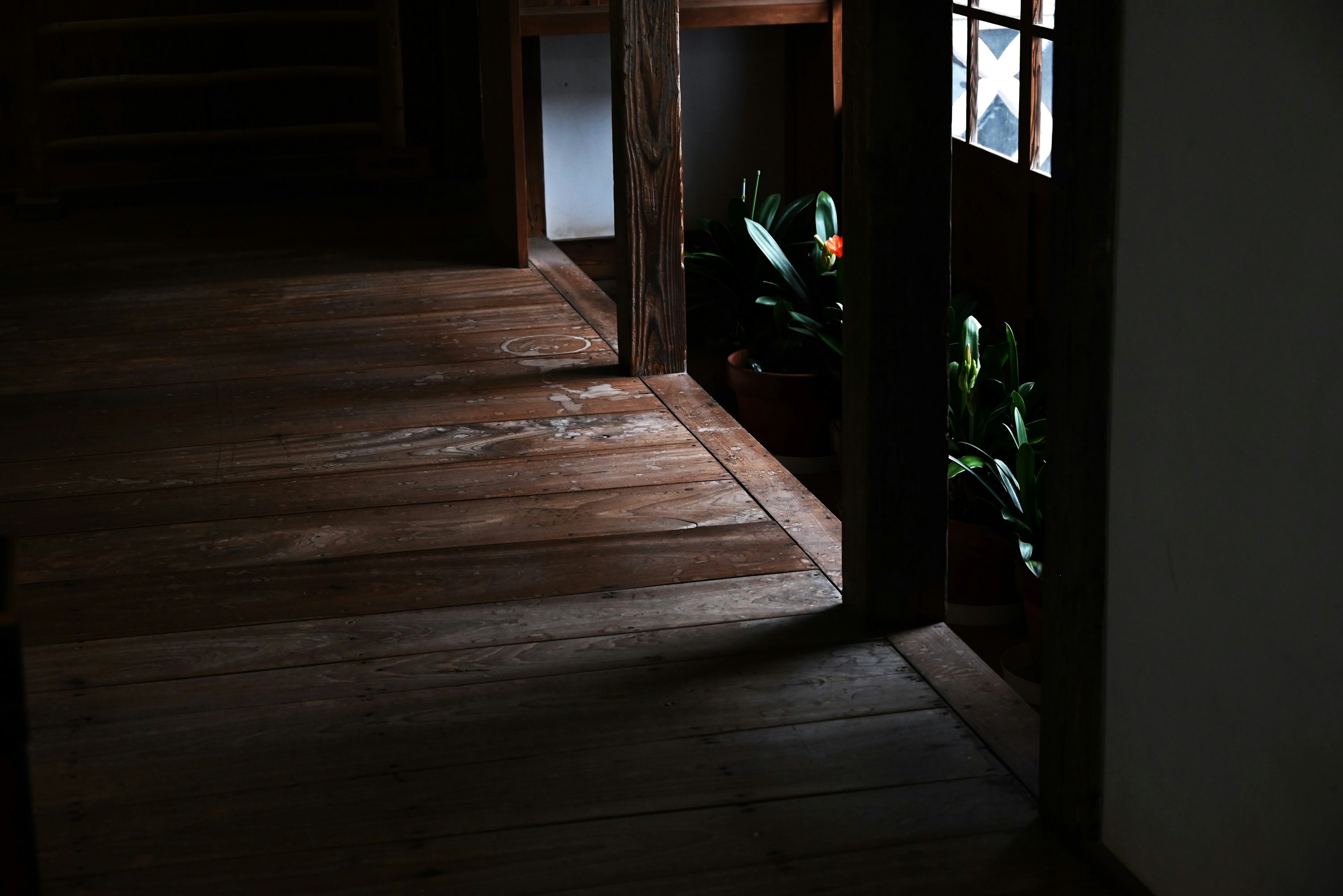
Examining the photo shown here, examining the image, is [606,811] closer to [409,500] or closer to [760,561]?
[760,561]

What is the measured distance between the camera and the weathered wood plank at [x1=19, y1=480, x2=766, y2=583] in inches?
81.2

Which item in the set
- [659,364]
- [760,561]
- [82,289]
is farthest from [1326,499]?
[82,289]

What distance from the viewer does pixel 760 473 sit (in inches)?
93.5

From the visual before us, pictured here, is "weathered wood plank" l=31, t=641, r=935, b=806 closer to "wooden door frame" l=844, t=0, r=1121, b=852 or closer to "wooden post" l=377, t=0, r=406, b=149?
"wooden door frame" l=844, t=0, r=1121, b=852

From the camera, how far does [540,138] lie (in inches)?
176

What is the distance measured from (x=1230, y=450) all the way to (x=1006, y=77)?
254 cm

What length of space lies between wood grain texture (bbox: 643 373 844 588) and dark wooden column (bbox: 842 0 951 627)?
12 centimetres

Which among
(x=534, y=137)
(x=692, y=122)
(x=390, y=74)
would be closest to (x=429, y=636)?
(x=534, y=137)

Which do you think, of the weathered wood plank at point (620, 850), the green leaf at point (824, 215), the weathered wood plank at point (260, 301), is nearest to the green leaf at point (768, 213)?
the green leaf at point (824, 215)

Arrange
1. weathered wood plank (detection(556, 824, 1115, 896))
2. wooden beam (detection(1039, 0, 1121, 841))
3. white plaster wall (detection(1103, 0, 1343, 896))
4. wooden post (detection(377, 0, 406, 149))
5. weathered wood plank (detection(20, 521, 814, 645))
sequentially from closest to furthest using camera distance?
1. white plaster wall (detection(1103, 0, 1343, 896))
2. wooden beam (detection(1039, 0, 1121, 841))
3. weathered wood plank (detection(556, 824, 1115, 896))
4. weathered wood plank (detection(20, 521, 814, 645))
5. wooden post (detection(377, 0, 406, 149))

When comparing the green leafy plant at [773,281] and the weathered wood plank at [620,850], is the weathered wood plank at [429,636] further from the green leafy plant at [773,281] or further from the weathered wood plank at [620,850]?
the green leafy plant at [773,281]

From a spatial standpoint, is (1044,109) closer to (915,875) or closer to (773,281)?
(773,281)

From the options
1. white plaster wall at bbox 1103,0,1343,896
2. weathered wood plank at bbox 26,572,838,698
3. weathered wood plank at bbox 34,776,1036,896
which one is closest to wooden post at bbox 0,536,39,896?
weathered wood plank at bbox 34,776,1036,896

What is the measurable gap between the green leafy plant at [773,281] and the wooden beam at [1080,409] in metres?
1.77
